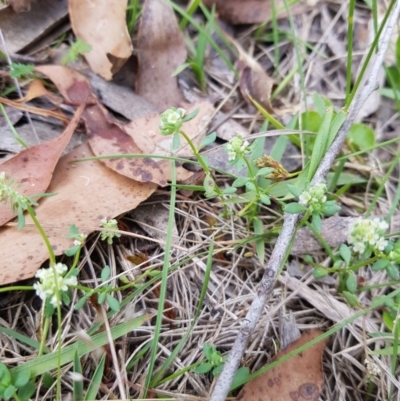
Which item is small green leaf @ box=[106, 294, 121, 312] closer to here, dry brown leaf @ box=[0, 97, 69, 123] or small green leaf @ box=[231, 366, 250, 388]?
small green leaf @ box=[231, 366, 250, 388]

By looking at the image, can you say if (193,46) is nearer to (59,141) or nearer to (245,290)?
(59,141)

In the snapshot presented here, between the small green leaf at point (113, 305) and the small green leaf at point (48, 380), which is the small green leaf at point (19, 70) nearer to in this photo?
the small green leaf at point (113, 305)

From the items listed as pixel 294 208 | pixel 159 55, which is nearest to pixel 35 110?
pixel 159 55

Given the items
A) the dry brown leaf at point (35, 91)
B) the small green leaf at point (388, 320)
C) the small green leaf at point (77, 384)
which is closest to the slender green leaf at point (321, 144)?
the small green leaf at point (388, 320)

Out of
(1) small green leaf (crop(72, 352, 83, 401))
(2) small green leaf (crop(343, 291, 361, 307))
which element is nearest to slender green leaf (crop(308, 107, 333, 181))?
(2) small green leaf (crop(343, 291, 361, 307))

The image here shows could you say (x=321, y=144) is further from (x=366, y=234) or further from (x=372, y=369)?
(x=372, y=369)
